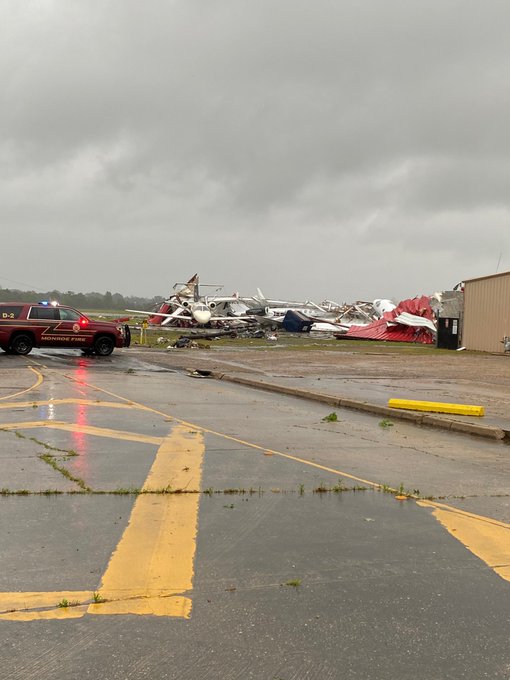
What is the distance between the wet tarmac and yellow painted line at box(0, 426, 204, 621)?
0.01m

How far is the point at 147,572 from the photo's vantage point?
4.11 m

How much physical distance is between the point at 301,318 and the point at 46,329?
105 feet

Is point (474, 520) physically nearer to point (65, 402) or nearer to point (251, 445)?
point (251, 445)

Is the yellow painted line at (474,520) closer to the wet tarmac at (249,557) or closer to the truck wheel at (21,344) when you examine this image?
the wet tarmac at (249,557)

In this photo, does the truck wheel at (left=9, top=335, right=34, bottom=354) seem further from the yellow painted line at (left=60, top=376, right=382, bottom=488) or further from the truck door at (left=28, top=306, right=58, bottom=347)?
the yellow painted line at (left=60, top=376, right=382, bottom=488)

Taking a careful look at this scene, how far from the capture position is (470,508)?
5699 mm

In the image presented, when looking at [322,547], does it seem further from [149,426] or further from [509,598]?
[149,426]

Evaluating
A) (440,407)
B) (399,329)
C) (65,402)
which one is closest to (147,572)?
(65,402)

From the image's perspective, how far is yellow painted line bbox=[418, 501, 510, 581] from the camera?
4.45m

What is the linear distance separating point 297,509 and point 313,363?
62.3ft

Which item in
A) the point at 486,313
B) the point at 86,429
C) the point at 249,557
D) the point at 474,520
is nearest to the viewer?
the point at 249,557

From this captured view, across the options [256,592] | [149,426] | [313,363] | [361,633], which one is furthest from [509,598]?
[313,363]

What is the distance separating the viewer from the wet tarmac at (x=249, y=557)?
3143mm

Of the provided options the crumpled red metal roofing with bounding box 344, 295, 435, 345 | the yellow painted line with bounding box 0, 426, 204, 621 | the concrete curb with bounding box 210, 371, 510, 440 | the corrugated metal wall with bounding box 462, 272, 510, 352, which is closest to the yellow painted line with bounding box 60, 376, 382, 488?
the yellow painted line with bounding box 0, 426, 204, 621
